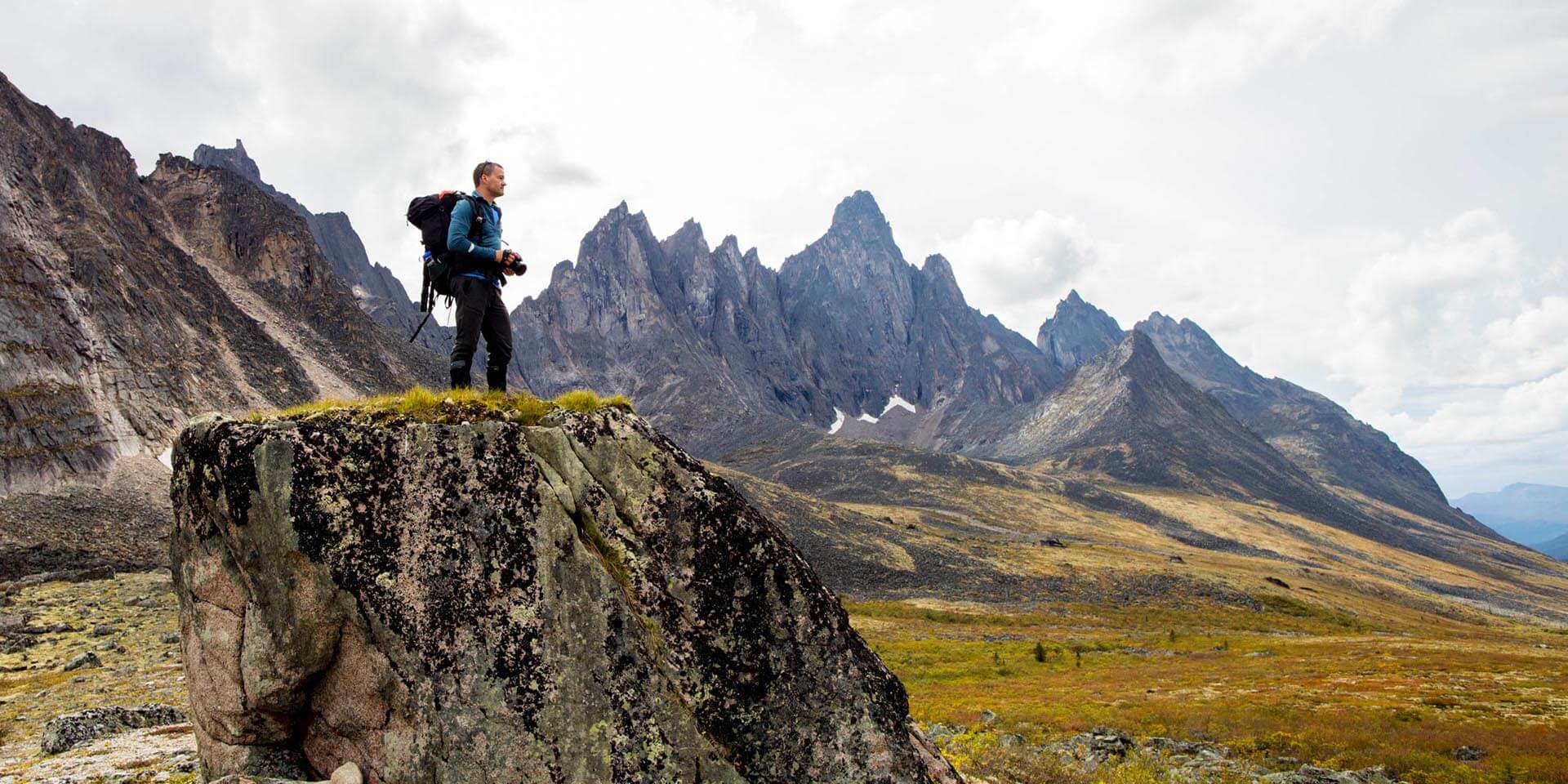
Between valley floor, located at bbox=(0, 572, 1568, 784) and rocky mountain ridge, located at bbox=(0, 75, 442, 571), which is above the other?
rocky mountain ridge, located at bbox=(0, 75, 442, 571)

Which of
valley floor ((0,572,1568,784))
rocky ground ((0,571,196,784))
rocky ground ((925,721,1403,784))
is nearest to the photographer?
rocky ground ((0,571,196,784))

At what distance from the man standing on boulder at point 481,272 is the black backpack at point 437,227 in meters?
0.07

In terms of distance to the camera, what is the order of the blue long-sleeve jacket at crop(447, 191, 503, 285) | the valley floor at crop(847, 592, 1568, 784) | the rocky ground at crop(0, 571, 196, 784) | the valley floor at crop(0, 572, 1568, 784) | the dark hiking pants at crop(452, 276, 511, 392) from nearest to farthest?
the blue long-sleeve jacket at crop(447, 191, 503, 285), the dark hiking pants at crop(452, 276, 511, 392), the rocky ground at crop(0, 571, 196, 784), the valley floor at crop(0, 572, 1568, 784), the valley floor at crop(847, 592, 1568, 784)

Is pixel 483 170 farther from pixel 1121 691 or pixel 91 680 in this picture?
pixel 1121 691

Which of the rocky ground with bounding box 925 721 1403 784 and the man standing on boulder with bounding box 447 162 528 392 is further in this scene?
the rocky ground with bounding box 925 721 1403 784

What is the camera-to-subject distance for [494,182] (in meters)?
12.1

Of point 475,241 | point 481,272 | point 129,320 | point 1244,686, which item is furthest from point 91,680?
point 129,320

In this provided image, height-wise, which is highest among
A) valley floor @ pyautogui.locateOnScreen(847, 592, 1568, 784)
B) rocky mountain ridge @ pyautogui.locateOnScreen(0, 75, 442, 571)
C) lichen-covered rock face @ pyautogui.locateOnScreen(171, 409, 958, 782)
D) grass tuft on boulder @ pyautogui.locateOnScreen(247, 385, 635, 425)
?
rocky mountain ridge @ pyautogui.locateOnScreen(0, 75, 442, 571)

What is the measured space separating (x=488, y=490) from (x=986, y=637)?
7141 cm

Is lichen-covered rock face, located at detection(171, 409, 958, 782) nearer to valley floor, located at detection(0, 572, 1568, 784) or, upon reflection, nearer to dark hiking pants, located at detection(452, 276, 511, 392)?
dark hiking pants, located at detection(452, 276, 511, 392)

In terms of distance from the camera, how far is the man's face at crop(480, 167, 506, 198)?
39.3ft

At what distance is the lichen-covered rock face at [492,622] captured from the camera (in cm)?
941

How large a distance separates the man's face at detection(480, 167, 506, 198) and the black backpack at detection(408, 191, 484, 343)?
413 millimetres

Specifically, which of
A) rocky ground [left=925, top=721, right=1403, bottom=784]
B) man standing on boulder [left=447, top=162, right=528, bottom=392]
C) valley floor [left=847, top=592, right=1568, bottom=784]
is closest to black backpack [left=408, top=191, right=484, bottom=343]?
man standing on boulder [left=447, top=162, right=528, bottom=392]
